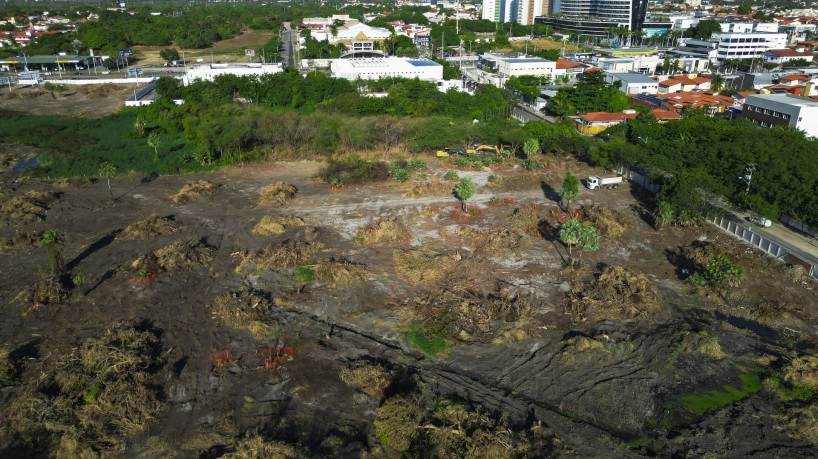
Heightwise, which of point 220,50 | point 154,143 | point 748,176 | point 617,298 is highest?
point 220,50

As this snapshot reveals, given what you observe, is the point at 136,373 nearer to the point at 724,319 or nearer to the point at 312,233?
the point at 312,233

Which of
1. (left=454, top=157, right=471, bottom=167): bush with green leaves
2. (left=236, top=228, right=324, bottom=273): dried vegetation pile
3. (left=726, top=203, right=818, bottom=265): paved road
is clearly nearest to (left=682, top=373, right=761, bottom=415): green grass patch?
(left=726, top=203, right=818, bottom=265): paved road

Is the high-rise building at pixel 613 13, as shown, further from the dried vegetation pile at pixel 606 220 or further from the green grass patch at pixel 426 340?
the green grass patch at pixel 426 340

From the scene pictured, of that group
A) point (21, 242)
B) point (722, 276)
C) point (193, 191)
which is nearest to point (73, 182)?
point (193, 191)

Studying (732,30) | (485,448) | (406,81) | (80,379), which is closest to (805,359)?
(485,448)

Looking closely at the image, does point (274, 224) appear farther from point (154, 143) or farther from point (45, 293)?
point (154, 143)

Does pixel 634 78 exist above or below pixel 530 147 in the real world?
above
